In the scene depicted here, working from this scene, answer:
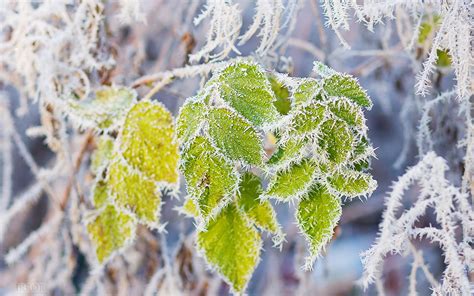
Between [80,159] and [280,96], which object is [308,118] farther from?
[80,159]

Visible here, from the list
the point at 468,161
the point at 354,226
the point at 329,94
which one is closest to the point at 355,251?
the point at 354,226

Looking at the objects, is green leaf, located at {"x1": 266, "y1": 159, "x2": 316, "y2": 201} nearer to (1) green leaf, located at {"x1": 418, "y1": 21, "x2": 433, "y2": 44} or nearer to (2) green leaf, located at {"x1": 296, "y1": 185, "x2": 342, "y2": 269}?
(2) green leaf, located at {"x1": 296, "y1": 185, "x2": 342, "y2": 269}

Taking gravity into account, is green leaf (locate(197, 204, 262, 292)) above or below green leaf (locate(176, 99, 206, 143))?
below

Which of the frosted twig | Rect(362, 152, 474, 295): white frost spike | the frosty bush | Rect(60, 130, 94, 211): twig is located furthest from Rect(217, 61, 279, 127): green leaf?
the frosted twig

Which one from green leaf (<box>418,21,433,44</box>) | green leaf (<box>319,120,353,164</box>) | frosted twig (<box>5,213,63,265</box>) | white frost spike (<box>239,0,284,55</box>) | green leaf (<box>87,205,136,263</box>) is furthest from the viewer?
frosted twig (<box>5,213,63,265</box>)

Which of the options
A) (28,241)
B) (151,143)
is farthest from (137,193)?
(28,241)

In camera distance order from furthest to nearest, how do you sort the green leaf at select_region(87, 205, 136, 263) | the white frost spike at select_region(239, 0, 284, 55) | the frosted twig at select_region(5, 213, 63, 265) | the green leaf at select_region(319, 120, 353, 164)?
the frosted twig at select_region(5, 213, 63, 265), the green leaf at select_region(87, 205, 136, 263), the white frost spike at select_region(239, 0, 284, 55), the green leaf at select_region(319, 120, 353, 164)

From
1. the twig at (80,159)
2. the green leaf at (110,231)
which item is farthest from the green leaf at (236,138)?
the twig at (80,159)
